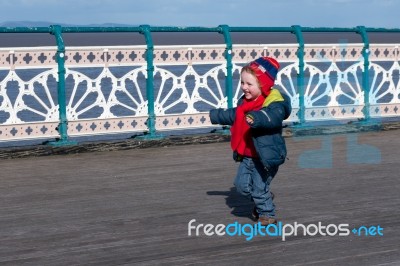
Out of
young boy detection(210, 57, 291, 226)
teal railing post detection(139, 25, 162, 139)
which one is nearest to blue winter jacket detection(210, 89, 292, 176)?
young boy detection(210, 57, 291, 226)

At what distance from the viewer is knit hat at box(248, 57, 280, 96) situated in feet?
25.8

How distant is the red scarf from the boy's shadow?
664 millimetres

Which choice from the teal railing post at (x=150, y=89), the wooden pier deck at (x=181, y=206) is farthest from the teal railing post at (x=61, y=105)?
the teal railing post at (x=150, y=89)

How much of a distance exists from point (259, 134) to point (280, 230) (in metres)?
0.77

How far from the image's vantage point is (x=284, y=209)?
8688mm

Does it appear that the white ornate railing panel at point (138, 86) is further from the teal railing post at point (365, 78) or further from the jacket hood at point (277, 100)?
the jacket hood at point (277, 100)

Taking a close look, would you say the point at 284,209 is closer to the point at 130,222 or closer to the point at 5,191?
the point at 130,222

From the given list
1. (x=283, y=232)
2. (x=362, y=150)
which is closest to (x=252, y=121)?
(x=283, y=232)

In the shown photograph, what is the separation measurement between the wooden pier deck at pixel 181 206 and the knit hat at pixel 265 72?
1122mm

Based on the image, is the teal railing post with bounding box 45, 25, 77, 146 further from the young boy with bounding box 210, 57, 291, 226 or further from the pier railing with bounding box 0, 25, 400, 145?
the young boy with bounding box 210, 57, 291, 226

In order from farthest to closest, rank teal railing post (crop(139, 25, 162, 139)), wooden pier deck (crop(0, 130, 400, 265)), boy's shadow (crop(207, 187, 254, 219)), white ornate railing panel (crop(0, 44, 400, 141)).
Result: 1. teal railing post (crop(139, 25, 162, 139))
2. white ornate railing panel (crop(0, 44, 400, 141))
3. boy's shadow (crop(207, 187, 254, 219))
4. wooden pier deck (crop(0, 130, 400, 265))

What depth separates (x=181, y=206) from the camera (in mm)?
8906

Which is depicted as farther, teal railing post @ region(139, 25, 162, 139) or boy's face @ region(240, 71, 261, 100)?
teal railing post @ region(139, 25, 162, 139)

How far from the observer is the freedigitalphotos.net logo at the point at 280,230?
Answer: 761 cm
